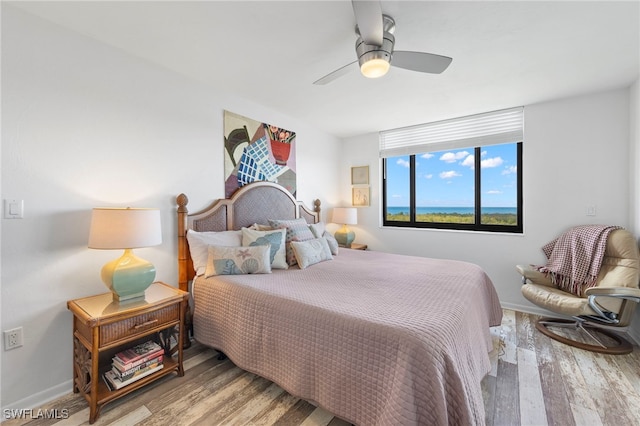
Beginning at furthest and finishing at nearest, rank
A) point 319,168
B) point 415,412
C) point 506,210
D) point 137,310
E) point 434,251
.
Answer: point 319,168 < point 434,251 < point 506,210 < point 137,310 < point 415,412

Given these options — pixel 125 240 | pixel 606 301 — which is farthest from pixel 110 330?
pixel 606 301

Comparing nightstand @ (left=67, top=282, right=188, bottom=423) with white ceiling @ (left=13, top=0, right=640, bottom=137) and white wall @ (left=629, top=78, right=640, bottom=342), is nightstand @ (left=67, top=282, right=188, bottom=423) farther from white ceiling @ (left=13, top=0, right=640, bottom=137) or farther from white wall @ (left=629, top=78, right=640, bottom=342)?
white wall @ (left=629, top=78, right=640, bottom=342)

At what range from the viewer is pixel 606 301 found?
2.25 metres

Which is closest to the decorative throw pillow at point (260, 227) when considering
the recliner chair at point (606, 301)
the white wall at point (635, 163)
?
the recliner chair at point (606, 301)

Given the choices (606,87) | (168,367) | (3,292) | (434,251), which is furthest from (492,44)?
(3,292)

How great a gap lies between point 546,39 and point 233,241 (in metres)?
2.87

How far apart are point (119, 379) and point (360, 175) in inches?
146

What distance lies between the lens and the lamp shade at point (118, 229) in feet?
5.50

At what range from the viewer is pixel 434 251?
148 inches

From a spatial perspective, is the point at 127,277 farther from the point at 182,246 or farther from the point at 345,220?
the point at 345,220

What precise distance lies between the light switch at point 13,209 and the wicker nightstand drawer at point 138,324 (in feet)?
2.79

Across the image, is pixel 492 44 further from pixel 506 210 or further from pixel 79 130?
pixel 79 130

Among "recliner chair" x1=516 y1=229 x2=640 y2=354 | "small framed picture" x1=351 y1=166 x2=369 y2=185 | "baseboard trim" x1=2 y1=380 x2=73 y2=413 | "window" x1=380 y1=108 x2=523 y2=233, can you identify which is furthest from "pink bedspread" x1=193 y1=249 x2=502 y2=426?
"small framed picture" x1=351 y1=166 x2=369 y2=185

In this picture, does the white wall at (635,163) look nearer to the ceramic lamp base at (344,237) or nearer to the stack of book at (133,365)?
the ceramic lamp base at (344,237)
